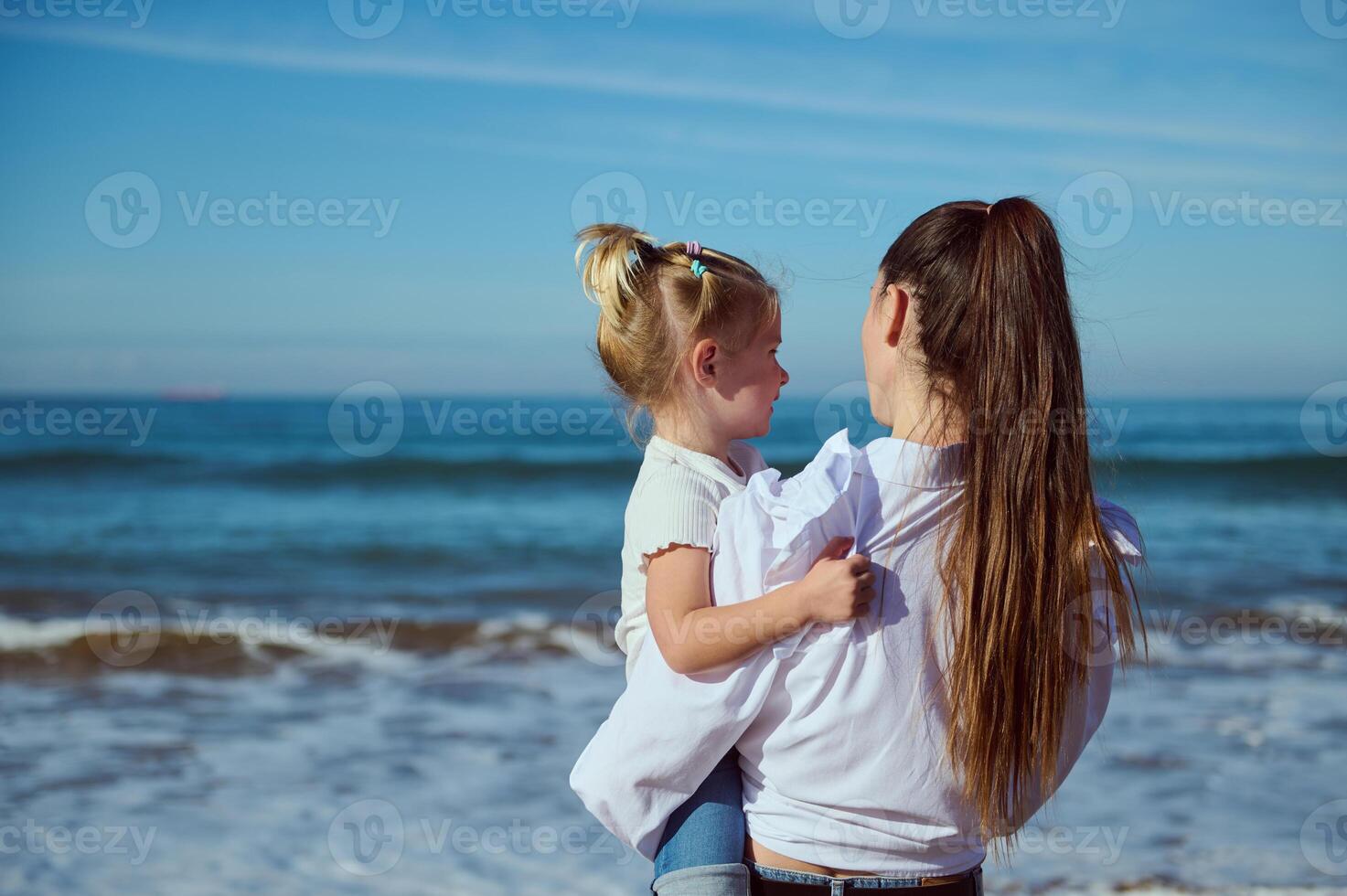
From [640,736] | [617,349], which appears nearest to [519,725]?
[617,349]

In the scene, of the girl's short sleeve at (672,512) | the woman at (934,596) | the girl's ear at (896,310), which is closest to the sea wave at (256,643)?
the girl's short sleeve at (672,512)

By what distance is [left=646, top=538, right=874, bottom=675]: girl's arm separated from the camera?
4.78 feet

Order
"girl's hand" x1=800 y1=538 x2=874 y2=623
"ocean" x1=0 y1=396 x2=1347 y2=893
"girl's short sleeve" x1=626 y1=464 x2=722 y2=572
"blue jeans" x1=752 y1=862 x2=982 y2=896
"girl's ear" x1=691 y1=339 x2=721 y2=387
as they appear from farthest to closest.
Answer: "ocean" x1=0 y1=396 x2=1347 y2=893 < "girl's ear" x1=691 y1=339 x2=721 y2=387 < "girl's short sleeve" x1=626 y1=464 x2=722 y2=572 < "blue jeans" x1=752 y1=862 x2=982 y2=896 < "girl's hand" x1=800 y1=538 x2=874 y2=623

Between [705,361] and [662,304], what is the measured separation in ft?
0.48

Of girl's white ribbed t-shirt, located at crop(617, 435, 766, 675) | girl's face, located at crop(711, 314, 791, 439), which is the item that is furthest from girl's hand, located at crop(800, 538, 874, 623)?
girl's face, located at crop(711, 314, 791, 439)

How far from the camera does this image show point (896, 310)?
5.20 feet

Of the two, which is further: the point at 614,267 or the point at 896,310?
the point at 614,267

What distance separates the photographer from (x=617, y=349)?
222 cm

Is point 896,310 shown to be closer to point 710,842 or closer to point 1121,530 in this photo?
point 1121,530

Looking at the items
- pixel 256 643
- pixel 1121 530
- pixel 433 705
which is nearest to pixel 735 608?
pixel 1121 530

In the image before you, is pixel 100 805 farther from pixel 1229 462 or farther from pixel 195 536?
pixel 1229 462

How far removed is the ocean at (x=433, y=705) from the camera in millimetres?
4227

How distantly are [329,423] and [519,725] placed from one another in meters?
22.7

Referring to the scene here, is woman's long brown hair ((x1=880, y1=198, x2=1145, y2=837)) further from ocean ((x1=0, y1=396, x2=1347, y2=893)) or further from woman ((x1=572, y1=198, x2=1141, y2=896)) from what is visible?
ocean ((x1=0, y1=396, x2=1347, y2=893))
